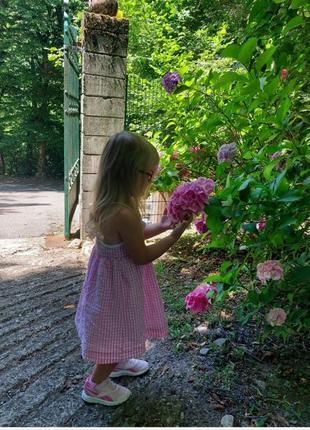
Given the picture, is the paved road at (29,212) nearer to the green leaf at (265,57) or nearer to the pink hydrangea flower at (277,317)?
the pink hydrangea flower at (277,317)

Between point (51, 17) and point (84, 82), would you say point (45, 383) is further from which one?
point (51, 17)

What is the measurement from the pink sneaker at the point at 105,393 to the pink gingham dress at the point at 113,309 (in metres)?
0.15

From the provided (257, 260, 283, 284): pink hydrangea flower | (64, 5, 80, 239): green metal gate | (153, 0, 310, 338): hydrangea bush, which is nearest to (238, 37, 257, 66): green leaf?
(153, 0, 310, 338): hydrangea bush

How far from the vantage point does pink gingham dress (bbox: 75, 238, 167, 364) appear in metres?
1.75

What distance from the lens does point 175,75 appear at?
2.33m

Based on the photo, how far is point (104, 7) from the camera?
14.4 feet

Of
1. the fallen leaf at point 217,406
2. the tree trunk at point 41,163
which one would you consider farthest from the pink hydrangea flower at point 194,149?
the tree trunk at point 41,163

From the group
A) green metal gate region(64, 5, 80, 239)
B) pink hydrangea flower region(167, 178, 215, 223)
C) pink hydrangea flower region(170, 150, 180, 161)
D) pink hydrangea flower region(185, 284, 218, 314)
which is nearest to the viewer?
pink hydrangea flower region(167, 178, 215, 223)

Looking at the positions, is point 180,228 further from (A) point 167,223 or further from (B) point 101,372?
(B) point 101,372

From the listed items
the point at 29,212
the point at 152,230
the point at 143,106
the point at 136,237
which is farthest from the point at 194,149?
the point at 29,212

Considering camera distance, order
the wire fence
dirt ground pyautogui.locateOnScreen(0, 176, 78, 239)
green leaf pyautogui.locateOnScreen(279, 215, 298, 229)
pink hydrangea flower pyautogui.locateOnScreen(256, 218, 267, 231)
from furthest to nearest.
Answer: dirt ground pyautogui.locateOnScreen(0, 176, 78, 239)
the wire fence
pink hydrangea flower pyautogui.locateOnScreen(256, 218, 267, 231)
green leaf pyautogui.locateOnScreen(279, 215, 298, 229)

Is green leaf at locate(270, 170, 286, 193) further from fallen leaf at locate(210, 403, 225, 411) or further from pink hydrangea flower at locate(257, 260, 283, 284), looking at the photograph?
fallen leaf at locate(210, 403, 225, 411)

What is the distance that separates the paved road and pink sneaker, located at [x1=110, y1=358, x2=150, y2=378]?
13.6ft

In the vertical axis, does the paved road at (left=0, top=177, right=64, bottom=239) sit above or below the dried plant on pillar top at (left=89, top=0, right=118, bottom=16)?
below
